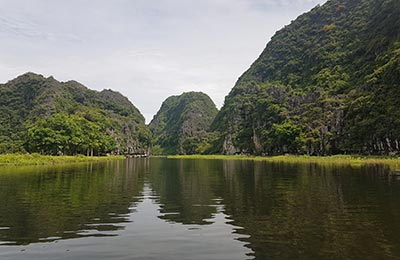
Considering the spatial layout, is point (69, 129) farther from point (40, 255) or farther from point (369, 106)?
point (40, 255)

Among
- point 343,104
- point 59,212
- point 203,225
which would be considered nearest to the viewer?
point 203,225

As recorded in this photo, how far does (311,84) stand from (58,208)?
6544 inches

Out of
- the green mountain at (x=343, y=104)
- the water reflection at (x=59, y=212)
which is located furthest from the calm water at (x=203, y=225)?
the green mountain at (x=343, y=104)

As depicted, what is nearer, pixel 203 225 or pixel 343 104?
pixel 203 225

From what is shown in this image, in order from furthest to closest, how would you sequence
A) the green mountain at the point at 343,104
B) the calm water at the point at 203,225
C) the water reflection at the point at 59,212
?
the green mountain at the point at 343,104 < the water reflection at the point at 59,212 < the calm water at the point at 203,225

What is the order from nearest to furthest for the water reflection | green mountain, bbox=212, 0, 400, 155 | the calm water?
the calm water → the water reflection → green mountain, bbox=212, 0, 400, 155

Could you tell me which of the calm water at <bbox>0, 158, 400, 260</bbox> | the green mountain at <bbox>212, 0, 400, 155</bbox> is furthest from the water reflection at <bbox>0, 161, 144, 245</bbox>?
the green mountain at <bbox>212, 0, 400, 155</bbox>

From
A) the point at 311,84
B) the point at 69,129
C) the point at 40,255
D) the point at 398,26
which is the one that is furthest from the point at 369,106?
the point at 40,255

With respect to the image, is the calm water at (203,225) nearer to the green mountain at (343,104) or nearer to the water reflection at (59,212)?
the water reflection at (59,212)

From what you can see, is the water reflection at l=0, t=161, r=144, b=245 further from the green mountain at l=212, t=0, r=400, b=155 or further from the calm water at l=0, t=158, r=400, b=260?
the green mountain at l=212, t=0, r=400, b=155

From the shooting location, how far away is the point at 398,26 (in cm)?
13650

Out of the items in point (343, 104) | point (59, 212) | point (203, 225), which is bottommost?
point (203, 225)

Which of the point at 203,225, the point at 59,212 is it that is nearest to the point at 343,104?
the point at 203,225

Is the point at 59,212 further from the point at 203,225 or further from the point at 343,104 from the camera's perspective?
the point at 343,104
